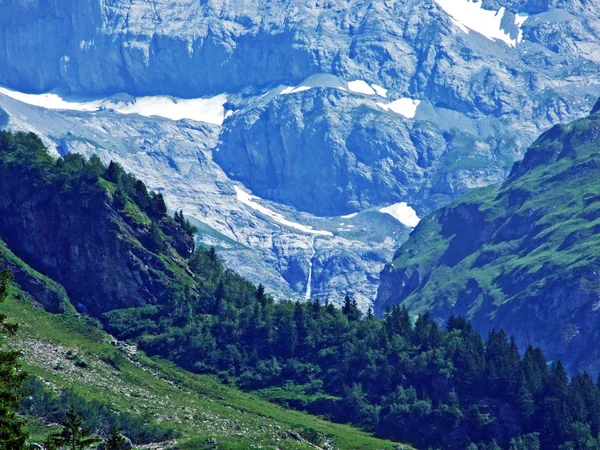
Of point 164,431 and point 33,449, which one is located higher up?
point 164,431

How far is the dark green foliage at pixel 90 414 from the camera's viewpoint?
18975 cm

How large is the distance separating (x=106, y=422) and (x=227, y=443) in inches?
688

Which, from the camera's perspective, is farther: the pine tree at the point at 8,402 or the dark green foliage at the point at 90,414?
the dark green foliage at the point at 90,414

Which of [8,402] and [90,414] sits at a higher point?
[90,414]

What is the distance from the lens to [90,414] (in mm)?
191000

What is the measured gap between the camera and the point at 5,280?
345ft

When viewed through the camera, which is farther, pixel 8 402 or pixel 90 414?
pixel 90 414

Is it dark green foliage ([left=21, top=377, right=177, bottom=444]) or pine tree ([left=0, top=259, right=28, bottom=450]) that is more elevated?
dark green foliage ([left=21, top=377, right=177, bottom=444])

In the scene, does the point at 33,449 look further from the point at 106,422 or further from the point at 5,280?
the point at 106,422

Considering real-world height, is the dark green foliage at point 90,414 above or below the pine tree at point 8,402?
above

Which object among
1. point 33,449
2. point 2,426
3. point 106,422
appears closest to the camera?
point 2,426

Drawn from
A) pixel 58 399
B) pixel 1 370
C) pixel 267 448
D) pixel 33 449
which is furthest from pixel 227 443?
pixel 1 370

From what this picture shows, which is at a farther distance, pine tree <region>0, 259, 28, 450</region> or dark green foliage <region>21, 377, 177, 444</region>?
dark green foliage <region>21, 377, 177, 444</region>

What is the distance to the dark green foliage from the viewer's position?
18975 centimetres
